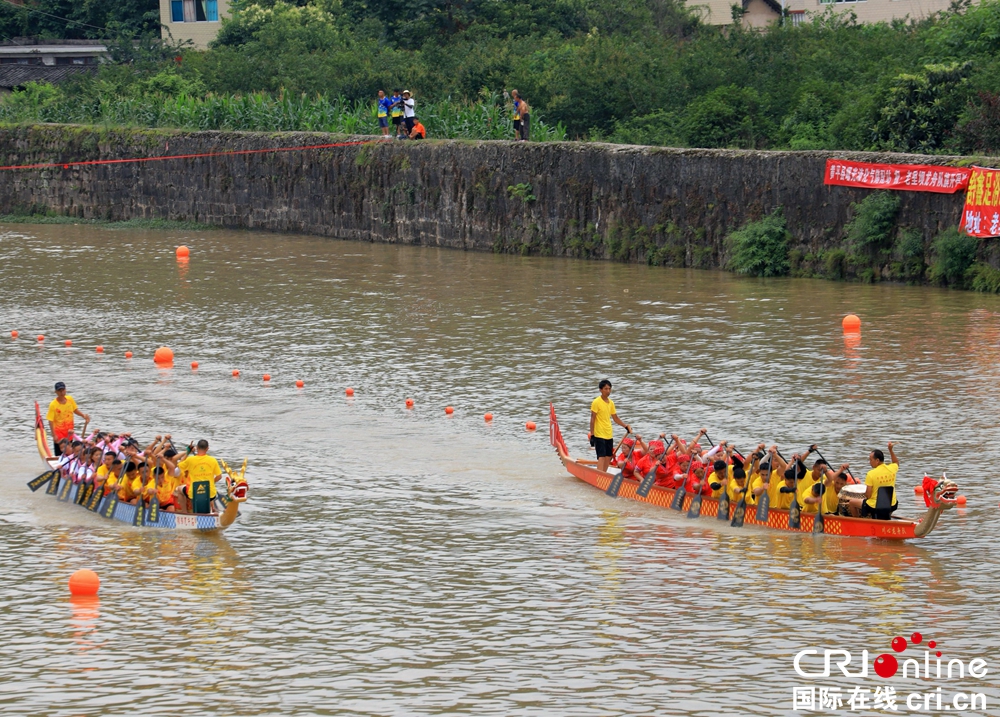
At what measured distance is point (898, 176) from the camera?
2994 cm

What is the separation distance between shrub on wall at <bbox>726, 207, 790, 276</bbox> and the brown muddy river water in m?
0.68

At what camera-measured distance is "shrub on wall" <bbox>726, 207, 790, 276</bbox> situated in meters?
32.2

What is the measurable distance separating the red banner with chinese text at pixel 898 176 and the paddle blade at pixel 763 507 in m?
14.8

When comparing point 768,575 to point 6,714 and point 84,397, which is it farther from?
point 84,397

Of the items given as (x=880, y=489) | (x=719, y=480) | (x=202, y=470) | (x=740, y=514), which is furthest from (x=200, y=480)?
(x=880, y=489)

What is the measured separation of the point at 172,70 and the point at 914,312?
31983 millimetres

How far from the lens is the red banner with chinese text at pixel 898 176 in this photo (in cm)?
2898

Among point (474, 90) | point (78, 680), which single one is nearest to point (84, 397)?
point (78, 680)

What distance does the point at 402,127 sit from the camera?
39.4 metres

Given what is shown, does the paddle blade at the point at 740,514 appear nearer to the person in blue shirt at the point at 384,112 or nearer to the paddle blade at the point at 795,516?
the paddle blade at the point at 795,516

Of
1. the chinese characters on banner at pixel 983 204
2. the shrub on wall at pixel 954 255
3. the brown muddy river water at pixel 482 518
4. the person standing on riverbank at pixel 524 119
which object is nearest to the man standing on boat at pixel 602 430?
the brown muddy river water at pixel 482 518

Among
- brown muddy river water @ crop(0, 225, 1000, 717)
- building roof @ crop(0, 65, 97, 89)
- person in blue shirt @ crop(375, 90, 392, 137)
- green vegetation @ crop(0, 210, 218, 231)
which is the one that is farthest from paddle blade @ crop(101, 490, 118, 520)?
building roof @ crop(0, 65, 97, 89)

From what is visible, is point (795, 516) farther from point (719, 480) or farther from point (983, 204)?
point (983, 204)

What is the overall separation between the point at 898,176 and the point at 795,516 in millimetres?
15823
